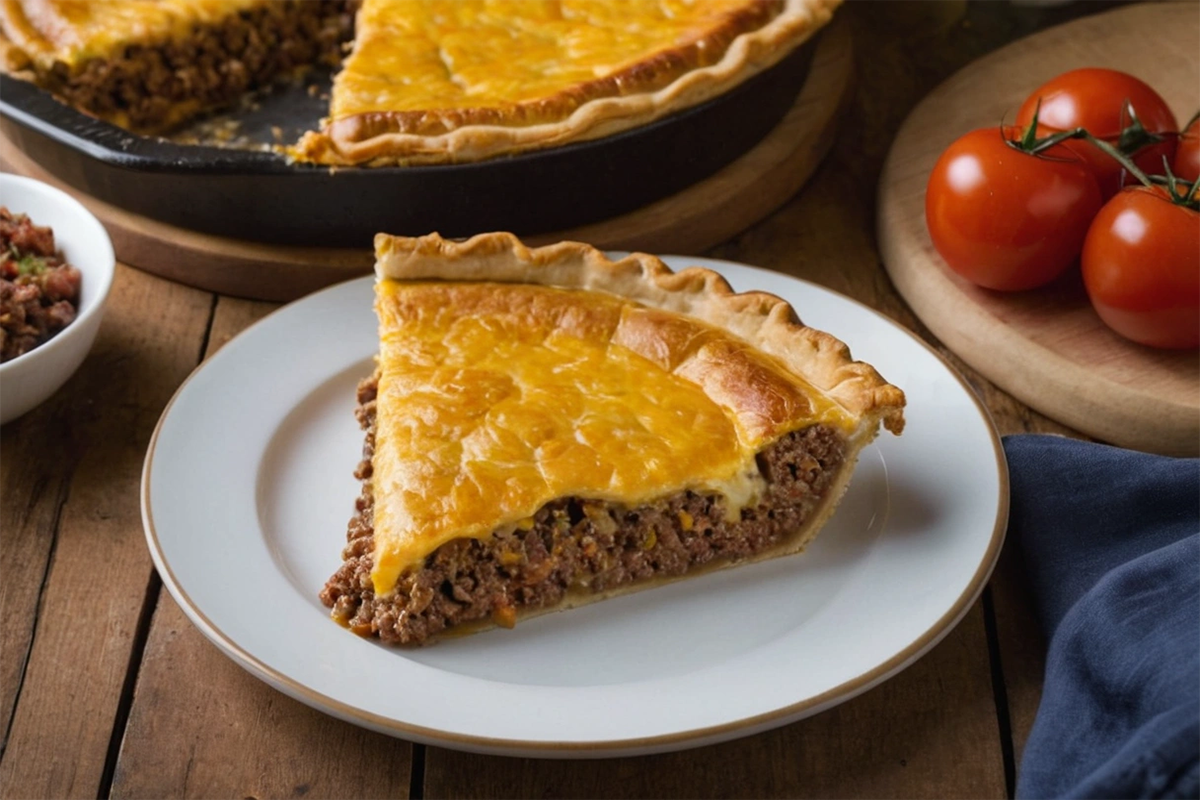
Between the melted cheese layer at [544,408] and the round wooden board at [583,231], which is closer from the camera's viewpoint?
the melted cheese layer at [544,408]

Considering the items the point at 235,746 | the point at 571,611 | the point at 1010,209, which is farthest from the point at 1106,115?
the point at 235,746

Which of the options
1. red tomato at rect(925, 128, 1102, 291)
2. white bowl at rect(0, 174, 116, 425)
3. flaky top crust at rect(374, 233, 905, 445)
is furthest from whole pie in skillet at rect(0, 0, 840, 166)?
red tomato at rect(925, 128, 1102, 291)

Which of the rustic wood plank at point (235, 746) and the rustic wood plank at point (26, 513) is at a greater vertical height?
the rustic wood plank at point (235, 746)

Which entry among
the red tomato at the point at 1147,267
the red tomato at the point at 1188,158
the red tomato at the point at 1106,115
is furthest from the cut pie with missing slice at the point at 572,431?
the red tomato at the point at 1188,158

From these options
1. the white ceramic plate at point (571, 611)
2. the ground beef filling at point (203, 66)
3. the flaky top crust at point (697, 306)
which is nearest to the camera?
the white ceramic plate at point (571, 611)

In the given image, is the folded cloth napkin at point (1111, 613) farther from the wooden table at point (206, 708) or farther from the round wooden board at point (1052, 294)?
the round wooden board at point (1052, 294)

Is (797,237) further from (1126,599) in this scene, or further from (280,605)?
(280,605)

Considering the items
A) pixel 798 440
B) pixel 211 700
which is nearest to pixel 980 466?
pixel 798 440

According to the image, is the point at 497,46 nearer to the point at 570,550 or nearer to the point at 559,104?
the point at 559,104
